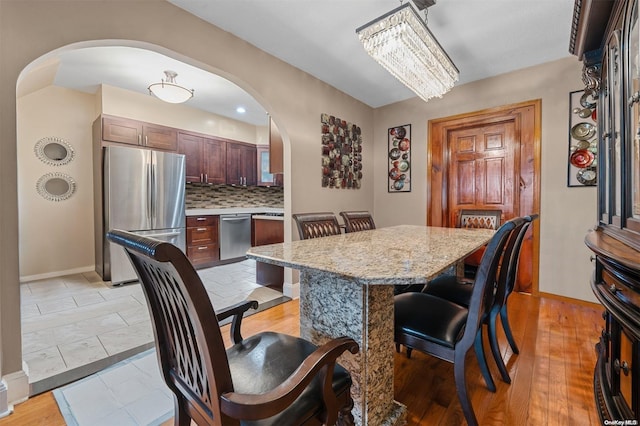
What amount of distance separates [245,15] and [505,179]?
3.18 m

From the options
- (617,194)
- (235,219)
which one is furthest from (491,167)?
(235,219)

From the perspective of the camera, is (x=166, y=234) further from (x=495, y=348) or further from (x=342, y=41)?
(x=495, y=348)

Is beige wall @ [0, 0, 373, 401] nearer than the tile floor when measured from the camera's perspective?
Yes

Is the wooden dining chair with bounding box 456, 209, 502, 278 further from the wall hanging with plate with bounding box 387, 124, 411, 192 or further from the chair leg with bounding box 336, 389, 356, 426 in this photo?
the chair leg with bounding box 336, 389, 356, 426

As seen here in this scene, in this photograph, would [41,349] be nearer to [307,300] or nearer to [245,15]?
[307,300]

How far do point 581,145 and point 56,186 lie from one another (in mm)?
6290

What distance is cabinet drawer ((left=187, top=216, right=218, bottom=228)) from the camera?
14.5ft

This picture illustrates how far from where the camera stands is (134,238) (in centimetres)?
66

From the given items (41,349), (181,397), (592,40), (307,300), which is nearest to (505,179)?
(592,40)

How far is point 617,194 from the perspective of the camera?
118 centimetres

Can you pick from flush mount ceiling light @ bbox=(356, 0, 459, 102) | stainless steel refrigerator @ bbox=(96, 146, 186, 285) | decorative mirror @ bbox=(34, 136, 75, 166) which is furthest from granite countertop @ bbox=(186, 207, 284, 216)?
flush mount ceiling light @ bbox=(356, 0, 459, 102)

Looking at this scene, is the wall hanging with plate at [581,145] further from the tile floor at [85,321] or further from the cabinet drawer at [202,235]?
the cabinet drawer at [202,235]

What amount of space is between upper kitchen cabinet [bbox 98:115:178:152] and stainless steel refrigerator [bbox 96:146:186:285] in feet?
0.93

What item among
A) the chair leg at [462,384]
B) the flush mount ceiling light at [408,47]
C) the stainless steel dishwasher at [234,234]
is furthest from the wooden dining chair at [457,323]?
the stainless steel dishwasher at [234,234]
